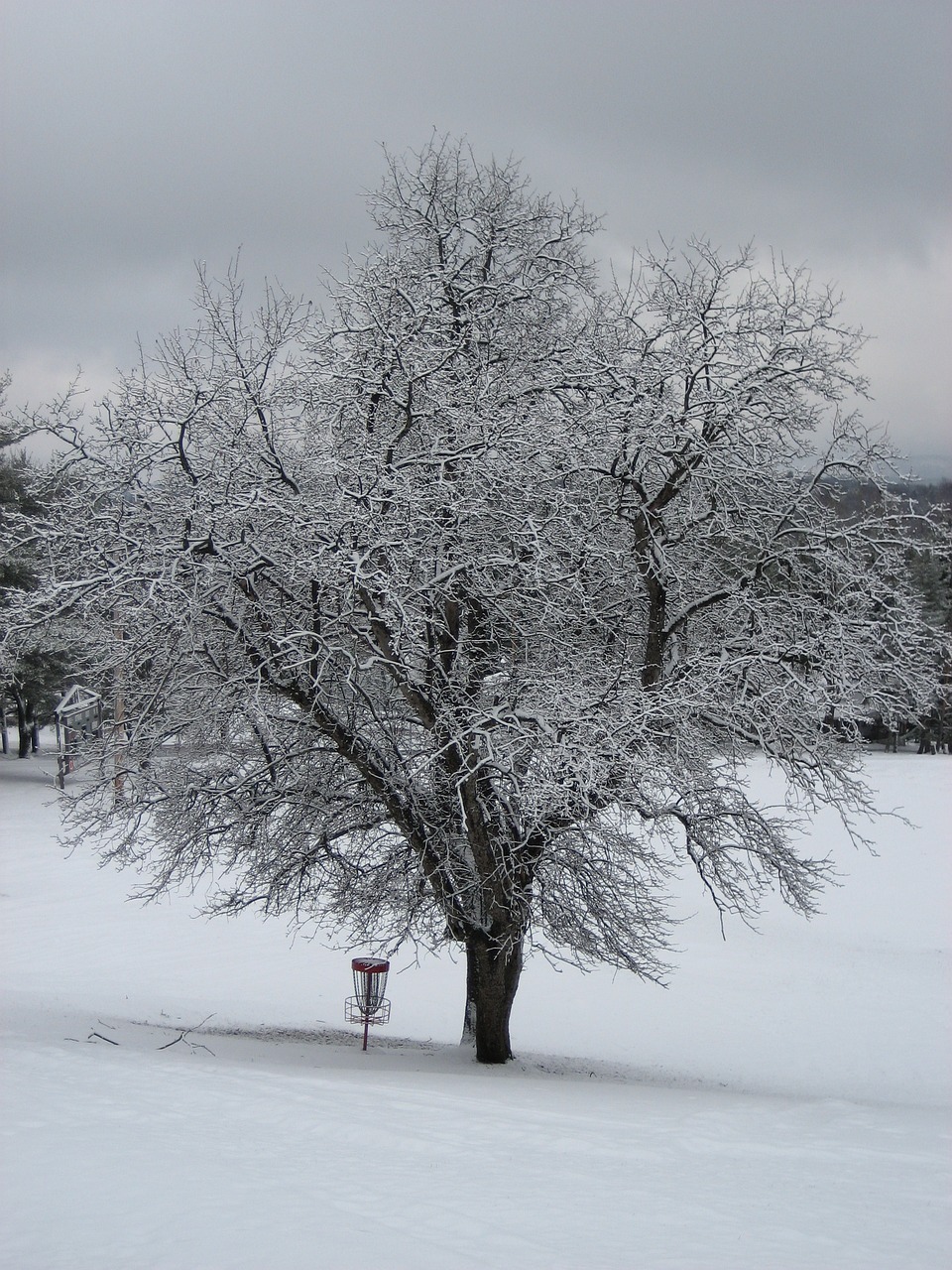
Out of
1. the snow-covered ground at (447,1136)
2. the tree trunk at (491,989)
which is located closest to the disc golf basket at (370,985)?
the snow-covered ground at (447,1136)

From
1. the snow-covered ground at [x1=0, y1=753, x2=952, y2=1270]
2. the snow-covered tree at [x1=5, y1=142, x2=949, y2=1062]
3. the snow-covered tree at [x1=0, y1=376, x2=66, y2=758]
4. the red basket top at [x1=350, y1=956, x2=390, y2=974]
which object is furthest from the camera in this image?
the snow-covered tree at [x1=0, y1=376, x2=66, y2=758]

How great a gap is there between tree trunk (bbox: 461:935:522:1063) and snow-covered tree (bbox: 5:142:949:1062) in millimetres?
33

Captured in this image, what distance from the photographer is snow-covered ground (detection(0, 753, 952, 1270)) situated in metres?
4.81

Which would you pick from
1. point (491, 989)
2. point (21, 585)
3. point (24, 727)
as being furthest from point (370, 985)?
point (24, 727)

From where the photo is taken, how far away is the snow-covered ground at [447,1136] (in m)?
4.81

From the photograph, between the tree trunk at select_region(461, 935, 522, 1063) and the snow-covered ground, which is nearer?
the snow-covered ground

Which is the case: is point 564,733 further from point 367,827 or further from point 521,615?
Answer: point 367,827

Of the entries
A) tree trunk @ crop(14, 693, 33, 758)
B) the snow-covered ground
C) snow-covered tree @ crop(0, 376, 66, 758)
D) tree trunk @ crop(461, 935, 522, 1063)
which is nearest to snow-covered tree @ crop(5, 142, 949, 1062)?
tree trunk @ crop(461, 935, 522, 1063)

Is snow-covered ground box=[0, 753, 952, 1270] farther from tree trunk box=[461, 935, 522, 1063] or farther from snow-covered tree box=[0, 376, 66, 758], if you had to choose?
snow-covered tree box=[0, 376, 66, 758]

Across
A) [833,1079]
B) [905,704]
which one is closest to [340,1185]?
[905,704]

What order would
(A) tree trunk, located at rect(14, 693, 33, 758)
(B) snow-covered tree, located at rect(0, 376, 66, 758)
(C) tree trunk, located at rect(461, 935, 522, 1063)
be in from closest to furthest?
1. (C) tree trunk, located at rect(461, 935, 522, 1063)
2. (B) snow-covered tree, located at rect(0, 376, 66, 758)
3. (A) tree trunk, located at rect(14, 693, 33, 758)

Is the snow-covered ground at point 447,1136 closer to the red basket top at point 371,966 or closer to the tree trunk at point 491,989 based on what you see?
the tree trunk at point 491,989

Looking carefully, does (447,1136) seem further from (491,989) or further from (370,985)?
(370,985)

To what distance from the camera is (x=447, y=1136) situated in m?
6.48
